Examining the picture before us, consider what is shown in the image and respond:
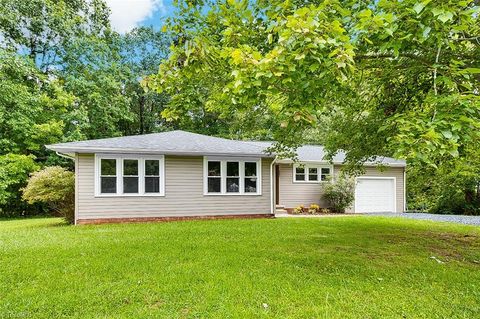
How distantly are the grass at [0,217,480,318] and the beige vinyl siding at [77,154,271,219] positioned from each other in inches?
121

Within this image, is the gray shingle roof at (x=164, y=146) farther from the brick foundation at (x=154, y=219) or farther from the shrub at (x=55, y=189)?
the brick foundation at (x=154, y=219)

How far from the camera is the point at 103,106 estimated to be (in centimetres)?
2056

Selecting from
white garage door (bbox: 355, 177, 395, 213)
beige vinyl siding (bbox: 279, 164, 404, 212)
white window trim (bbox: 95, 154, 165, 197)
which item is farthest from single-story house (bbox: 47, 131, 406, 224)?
white garage door (bbox: 355, 177, 395, 213)

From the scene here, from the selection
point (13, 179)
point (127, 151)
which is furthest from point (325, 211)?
point (13, 179)

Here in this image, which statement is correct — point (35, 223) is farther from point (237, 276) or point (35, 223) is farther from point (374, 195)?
point (374, 195)

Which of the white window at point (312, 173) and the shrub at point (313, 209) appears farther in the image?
the white window at point (312, 173)

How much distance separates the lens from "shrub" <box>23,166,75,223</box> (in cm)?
1154

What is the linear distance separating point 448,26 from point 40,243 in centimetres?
858

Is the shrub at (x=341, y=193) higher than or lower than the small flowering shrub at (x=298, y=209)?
higher

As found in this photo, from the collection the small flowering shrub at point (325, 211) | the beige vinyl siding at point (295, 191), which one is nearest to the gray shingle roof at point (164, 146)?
the beige vinyl siding at point (295, 191)

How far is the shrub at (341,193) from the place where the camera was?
1603cm

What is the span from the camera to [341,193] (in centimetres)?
1606

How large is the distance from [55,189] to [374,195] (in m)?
15.0

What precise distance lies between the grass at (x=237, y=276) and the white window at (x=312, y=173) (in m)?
8.12
